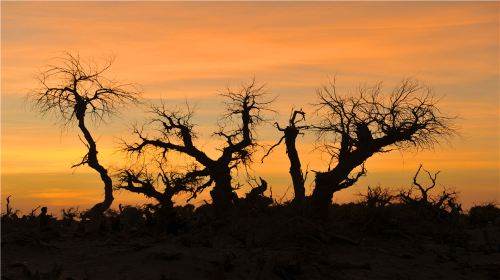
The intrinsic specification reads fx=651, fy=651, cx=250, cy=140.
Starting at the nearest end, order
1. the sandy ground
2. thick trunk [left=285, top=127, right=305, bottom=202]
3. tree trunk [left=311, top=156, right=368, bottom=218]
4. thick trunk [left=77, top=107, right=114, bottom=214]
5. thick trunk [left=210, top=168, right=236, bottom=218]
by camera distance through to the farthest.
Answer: the sandy ground, tree trunk [left=311, top=156, right=368, bottom=218], thick trunk [left=77, top=107, right=114, bottom=214], thick trunk [left=285, top=127, right=305, bottom=202], thick trunk [left=210, top=168, right=236, bottom=218]

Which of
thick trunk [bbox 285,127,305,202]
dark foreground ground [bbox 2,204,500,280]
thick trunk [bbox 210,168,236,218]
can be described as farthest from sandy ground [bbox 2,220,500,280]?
thick trunk [bbox 210,168,236,218]

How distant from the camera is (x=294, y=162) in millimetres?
26875

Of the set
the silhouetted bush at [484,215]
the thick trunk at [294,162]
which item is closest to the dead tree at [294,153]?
the thick trunk at [294,162]

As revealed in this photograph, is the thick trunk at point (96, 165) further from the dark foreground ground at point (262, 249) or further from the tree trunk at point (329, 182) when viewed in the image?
the tree trunk at point (329, 182)

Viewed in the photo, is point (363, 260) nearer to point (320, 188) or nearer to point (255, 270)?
point (255, 270)

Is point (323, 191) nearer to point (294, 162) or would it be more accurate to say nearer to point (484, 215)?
point (294, 162)

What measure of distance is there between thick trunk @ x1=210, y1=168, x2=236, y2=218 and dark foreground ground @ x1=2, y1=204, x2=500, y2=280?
140 inches

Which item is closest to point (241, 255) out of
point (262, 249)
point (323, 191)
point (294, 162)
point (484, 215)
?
point (262, 249)

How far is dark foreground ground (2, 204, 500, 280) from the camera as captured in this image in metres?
16.3

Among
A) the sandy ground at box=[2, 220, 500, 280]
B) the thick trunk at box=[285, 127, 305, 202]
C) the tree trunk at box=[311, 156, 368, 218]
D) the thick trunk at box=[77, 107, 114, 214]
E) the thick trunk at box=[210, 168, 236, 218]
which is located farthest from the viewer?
the thick trunk at box=[210, 168, 236, 218]

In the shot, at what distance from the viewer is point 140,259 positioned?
16969mm

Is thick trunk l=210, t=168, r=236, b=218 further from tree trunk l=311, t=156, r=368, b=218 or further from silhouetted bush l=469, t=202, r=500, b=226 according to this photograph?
silhouetted bush l=469, t=202, r=500, b=226

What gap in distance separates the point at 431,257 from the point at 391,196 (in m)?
4.93

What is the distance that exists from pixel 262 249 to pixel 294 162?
9.98m
